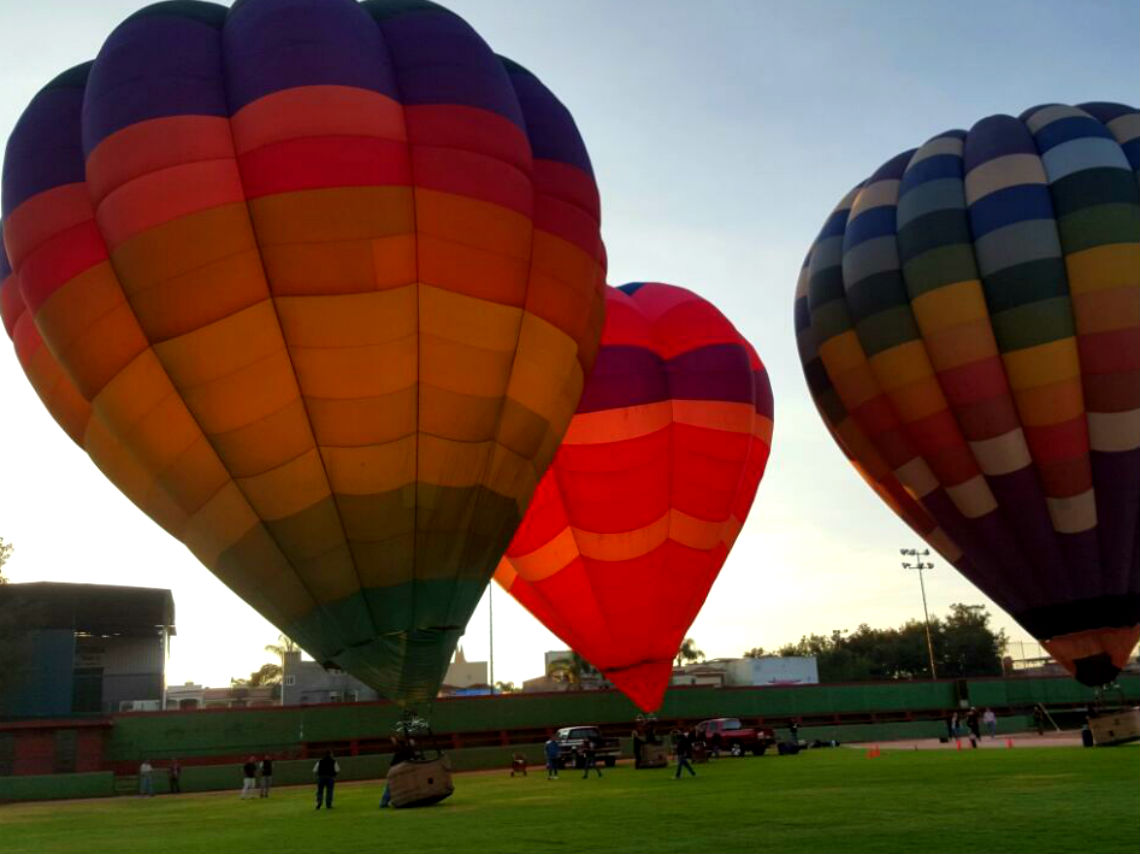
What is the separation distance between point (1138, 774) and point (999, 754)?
971cm

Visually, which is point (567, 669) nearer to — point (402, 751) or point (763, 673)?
point (763, 673)

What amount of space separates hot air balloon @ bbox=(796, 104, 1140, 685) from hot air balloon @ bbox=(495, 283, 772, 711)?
4202mm

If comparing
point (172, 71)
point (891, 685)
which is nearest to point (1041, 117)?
point (172, 71)

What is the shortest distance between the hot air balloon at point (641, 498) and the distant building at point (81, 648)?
32393 millimetres

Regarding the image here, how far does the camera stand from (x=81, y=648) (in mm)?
57656

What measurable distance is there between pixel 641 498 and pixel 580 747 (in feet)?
40.4

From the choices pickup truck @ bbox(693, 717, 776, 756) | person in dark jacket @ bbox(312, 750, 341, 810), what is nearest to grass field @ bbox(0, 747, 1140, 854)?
person in dark jacket @ bbox(312, 750, 341, 810)

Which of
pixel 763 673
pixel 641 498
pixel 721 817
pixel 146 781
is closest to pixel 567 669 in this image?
pixel 763 673

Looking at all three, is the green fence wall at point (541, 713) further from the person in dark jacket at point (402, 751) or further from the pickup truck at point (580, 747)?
the person in dark jacket at point (402, 751)

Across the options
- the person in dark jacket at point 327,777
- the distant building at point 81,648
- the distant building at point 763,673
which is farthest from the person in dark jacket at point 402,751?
the distant building at point 763,673

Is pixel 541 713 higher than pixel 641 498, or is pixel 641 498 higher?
pixel 641 498

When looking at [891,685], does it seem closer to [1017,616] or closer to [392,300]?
[1017,616]

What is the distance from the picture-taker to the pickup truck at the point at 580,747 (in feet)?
107

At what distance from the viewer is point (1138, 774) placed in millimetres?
15602
